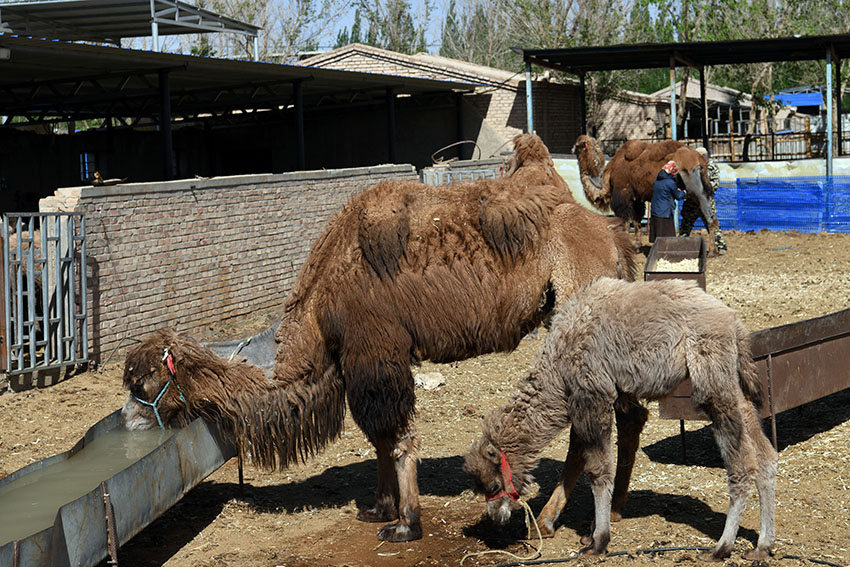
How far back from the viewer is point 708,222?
60.0 feet

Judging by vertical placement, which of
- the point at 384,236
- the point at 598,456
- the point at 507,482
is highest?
the point at 384,236

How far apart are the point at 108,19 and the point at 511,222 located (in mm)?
20432

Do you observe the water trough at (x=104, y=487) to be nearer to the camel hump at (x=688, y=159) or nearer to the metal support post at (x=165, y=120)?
the metal support post at (x=165, y=120)

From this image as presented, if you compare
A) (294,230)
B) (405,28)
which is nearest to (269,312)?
(294,230)

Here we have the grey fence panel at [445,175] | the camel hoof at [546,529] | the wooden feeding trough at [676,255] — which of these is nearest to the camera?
the camel hoof at [546,529]

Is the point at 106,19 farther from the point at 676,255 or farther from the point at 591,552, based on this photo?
the point at 591,552

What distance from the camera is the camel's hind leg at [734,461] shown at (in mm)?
5184

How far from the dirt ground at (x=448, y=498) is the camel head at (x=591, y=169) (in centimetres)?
850

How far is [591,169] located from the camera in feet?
59.1

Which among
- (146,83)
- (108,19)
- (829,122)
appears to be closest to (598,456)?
(146,83)

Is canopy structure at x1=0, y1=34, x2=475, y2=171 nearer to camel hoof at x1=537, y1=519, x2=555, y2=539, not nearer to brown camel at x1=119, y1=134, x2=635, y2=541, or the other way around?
brown camel at x1=119, y1=134, x2=635, y2=541

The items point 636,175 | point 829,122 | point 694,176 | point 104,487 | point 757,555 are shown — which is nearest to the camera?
point 104,487

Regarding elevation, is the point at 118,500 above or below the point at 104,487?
below

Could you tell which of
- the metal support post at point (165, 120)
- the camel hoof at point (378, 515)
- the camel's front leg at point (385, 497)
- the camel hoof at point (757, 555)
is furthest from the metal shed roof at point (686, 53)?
the camel hoof at point (757, 555)
